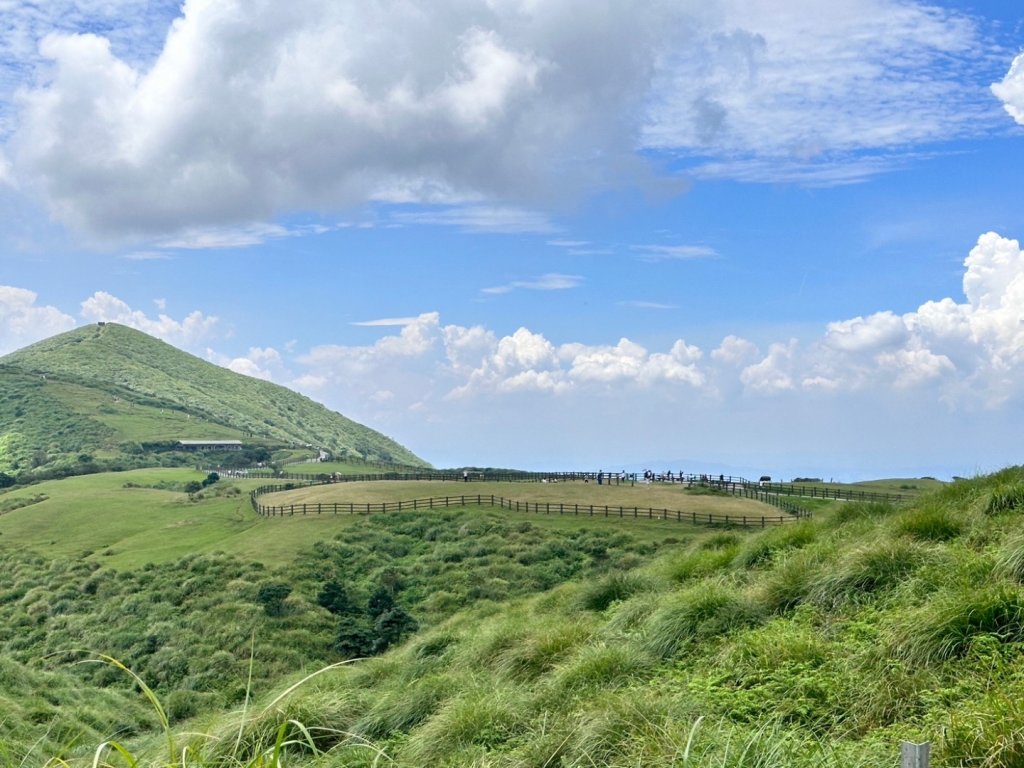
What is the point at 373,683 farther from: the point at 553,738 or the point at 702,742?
the point at 702,742

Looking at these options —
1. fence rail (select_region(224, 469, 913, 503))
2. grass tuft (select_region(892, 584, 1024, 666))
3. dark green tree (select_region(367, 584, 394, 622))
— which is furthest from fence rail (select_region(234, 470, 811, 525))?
grass tuft (select_region(892, 584, 1024, 666))

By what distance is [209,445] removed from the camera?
477 feet

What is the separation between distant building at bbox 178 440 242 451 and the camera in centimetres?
14312

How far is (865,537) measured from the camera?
43.9ft

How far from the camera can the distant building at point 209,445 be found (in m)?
143

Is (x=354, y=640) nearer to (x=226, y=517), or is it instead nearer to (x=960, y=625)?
(x=960, y=625)

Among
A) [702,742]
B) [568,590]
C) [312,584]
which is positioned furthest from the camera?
[312,584]

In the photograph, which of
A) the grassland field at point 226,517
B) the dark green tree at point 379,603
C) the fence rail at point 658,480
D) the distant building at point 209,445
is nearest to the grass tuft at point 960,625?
the dark green tree at point 379,603

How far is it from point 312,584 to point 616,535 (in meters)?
17.3

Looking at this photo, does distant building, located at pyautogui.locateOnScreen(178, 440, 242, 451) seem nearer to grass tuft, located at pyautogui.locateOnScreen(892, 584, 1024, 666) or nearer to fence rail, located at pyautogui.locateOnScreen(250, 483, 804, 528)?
fence rail, located at pyautogui.locateOnScreen(250, 483, 804, 528)

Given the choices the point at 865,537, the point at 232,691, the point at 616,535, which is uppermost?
the point at 865,537

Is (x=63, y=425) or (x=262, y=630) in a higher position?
(x=63, y=425)

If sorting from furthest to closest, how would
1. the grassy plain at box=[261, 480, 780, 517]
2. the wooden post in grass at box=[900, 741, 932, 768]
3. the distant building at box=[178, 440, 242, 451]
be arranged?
the distant building at box=[178, 440, 242, 451] < the grassy plain at box=[261, 480, 780, 517] < the wooden post in grass at box=[900, 741, 932, 768]

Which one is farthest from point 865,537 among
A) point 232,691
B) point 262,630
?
point 262,630
